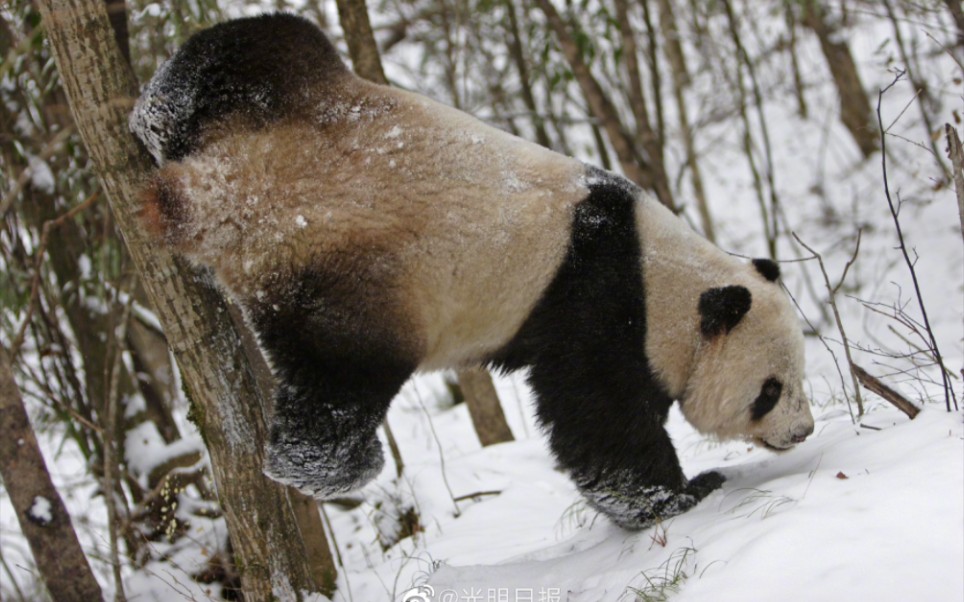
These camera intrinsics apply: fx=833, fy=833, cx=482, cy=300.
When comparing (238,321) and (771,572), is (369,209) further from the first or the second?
(771,572)

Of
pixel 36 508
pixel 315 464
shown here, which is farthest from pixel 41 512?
pixel 315 464

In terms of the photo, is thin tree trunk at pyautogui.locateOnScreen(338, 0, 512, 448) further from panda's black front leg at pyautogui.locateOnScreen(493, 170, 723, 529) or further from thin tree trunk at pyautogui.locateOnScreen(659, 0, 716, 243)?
thin tree trunk at pyautogui.locateOnScreen(659, 0, 716, 243)

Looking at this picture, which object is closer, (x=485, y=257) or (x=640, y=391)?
(x=485, y=257)

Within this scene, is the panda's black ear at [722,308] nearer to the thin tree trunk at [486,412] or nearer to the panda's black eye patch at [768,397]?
the panda's black eye patch at [768,397]

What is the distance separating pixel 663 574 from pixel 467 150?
5.27ft

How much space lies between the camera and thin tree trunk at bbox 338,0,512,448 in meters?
4.72

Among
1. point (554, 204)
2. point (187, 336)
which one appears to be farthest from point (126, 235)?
point (554, 204)

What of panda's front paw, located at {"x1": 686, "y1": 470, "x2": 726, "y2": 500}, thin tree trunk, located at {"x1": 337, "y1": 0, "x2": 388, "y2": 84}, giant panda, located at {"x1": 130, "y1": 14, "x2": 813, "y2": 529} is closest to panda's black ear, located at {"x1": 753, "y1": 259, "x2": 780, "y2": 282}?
giant panda, located at {"x1": 130, "y1": 14, "x2": 813, "y2": 529}

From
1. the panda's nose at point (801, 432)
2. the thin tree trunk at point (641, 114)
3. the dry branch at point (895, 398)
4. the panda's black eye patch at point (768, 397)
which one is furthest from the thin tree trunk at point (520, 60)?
the dry branch at point (895, 398)

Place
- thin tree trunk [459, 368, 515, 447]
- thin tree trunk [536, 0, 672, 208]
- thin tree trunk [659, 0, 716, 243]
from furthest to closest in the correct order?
thin tree trunk [659, 0, 716, 243] < thin tree trunk [536, 0, 672, 208] < thin tree trunk [459, 368, 515, 447]

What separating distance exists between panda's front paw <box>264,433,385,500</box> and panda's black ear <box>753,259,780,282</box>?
6.13 feet

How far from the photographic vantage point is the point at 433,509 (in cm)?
488

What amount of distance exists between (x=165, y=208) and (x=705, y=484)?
236 centimetres

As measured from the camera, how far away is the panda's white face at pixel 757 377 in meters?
3.46
